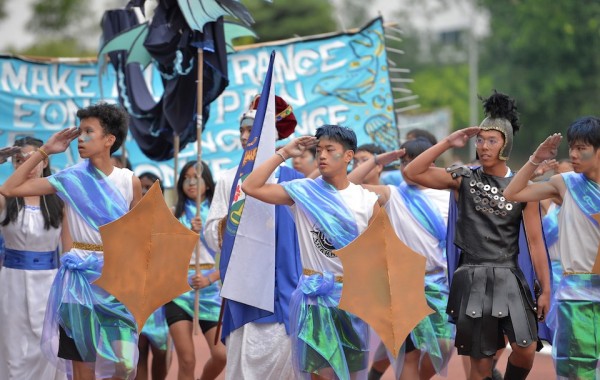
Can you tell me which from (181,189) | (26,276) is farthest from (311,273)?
(181,189)

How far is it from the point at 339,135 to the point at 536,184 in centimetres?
131

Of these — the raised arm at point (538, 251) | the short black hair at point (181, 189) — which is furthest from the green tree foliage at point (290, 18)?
the raised arm at point (538, 251)

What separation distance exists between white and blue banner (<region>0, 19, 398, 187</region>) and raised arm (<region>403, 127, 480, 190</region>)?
184 inches

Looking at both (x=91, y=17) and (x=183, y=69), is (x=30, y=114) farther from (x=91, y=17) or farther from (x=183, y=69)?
(x=91, y=17)

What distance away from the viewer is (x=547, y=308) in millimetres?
7738

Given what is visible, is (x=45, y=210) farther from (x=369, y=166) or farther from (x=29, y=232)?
(x=369, y=166)

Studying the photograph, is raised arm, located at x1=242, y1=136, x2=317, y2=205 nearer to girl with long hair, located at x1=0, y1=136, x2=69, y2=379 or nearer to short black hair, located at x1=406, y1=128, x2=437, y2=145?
girl with long hair, located at x1=0, y1=136, x2=69, y2=379

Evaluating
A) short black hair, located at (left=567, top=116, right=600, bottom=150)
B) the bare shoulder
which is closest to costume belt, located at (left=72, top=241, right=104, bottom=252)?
the bare shoulder

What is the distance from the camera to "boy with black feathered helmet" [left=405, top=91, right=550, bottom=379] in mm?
7617

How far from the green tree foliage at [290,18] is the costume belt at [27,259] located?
37.6 metres

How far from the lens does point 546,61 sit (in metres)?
38.1

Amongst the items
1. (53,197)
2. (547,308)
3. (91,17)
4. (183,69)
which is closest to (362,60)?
(183,69)

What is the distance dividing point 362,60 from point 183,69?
11.7ft

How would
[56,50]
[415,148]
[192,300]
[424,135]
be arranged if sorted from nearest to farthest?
[415,148] → [192,300] → [424,135] → [56,50]
